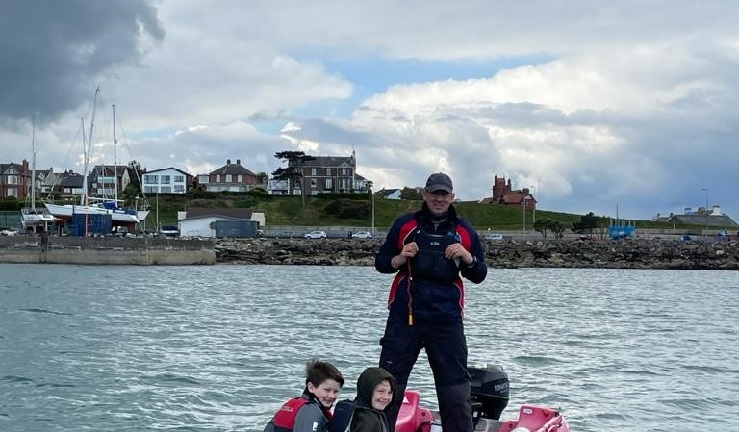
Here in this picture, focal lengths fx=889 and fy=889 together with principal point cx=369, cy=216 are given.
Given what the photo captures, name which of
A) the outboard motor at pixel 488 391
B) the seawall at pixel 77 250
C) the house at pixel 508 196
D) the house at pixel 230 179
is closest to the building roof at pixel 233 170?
the house at pixel 230 179

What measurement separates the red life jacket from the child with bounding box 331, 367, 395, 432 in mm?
304

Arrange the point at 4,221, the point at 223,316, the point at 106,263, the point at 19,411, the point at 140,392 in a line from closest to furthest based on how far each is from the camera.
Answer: the point at 19,411, the point at 140,392, the point at 223,316, the point at 106,263, the point at 4,221

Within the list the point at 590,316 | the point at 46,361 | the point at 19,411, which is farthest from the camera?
the point at 590,316

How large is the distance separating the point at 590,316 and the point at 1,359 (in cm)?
2375

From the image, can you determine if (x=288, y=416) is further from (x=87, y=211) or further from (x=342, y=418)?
(x=87, y=211)

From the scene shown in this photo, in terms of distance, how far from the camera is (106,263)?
7388cm

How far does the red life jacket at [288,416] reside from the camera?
7050mm

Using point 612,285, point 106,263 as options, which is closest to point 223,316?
point 612,285

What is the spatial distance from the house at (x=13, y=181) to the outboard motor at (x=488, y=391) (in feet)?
504

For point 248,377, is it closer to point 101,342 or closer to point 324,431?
point 101,342

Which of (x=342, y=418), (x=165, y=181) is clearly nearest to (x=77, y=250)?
(x=342, y=418)

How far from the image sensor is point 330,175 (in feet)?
514

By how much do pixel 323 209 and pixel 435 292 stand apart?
124 m

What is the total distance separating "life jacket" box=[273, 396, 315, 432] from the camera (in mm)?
7049
